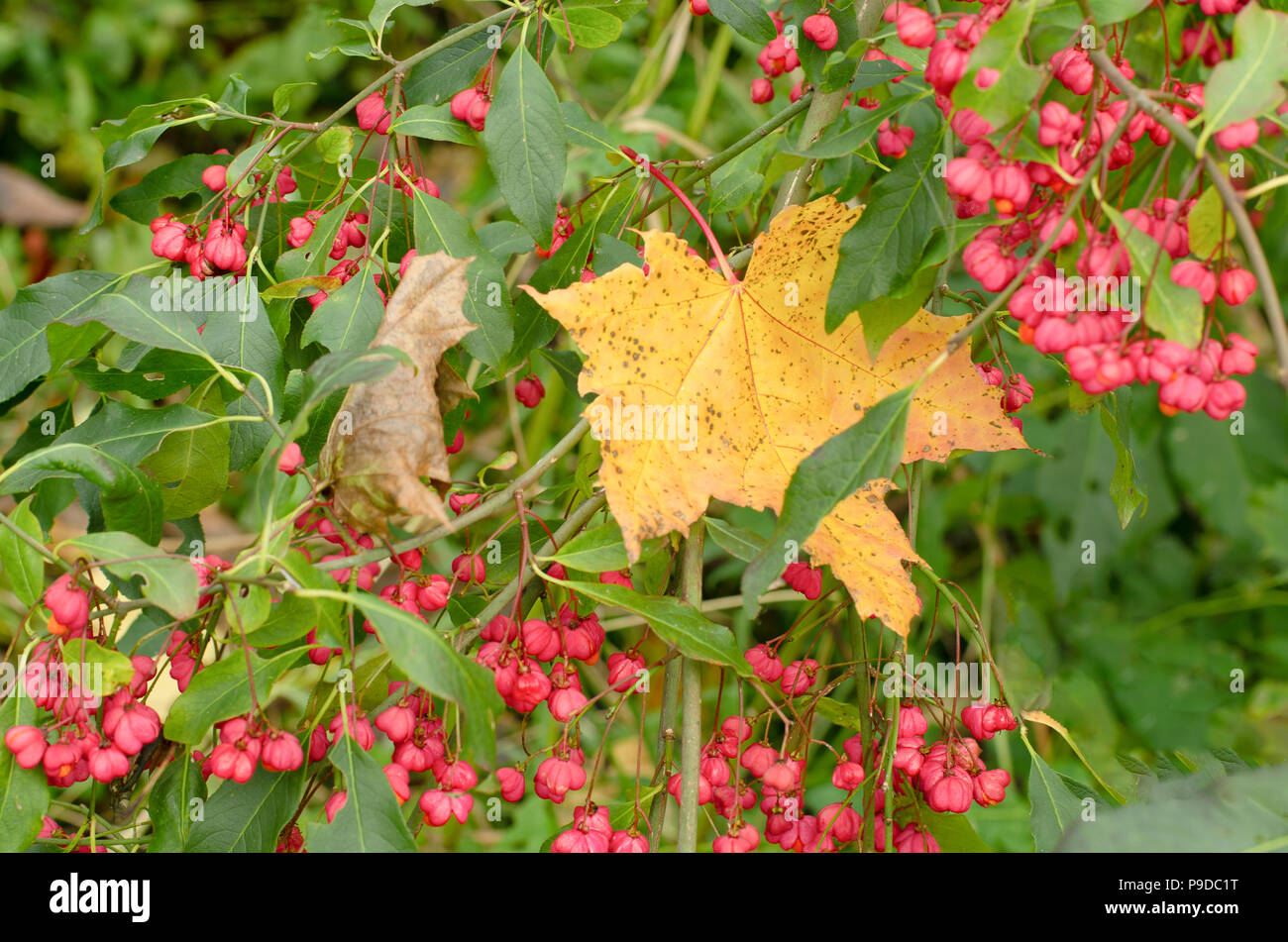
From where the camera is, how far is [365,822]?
80cm

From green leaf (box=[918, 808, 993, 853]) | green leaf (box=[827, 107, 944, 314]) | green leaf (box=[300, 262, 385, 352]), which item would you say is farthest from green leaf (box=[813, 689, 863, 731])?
green leaf (box=[300, 262, 385, 352])

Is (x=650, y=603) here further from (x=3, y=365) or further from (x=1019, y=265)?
(x=3, y=365)

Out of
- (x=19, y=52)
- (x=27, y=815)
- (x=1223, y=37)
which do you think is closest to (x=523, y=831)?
(x=27, y=815)

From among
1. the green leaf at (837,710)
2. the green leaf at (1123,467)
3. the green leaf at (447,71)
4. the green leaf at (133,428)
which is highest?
the green leaf at (447,71)

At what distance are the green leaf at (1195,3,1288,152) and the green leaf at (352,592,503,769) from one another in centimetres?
58

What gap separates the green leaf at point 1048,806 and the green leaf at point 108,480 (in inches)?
31.6

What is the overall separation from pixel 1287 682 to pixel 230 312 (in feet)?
7.16

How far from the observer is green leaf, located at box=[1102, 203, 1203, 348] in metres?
0.70

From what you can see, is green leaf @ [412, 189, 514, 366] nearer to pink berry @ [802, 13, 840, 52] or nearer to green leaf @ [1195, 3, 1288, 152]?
pink berry @ [802, 13, 840, 52]

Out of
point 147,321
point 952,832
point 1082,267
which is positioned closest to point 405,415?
point 147,321

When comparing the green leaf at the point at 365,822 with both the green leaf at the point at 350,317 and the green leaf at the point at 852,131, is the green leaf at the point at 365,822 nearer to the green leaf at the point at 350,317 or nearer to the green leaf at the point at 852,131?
the green leaf at the point at 350,317

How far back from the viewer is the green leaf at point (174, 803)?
0.91 meters

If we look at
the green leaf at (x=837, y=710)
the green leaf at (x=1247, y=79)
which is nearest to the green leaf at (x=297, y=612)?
the green leaf at (x=837, y=710)

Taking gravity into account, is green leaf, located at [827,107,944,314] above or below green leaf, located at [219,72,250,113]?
below
